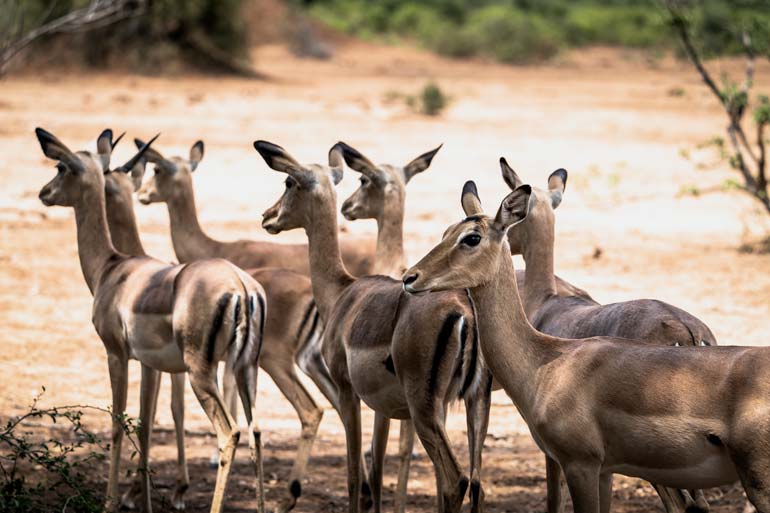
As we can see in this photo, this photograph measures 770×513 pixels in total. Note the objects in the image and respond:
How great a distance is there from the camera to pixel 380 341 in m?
6.44

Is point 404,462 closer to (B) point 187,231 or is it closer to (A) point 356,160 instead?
(A) point 356,160

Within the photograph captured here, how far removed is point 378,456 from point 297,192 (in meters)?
1.63

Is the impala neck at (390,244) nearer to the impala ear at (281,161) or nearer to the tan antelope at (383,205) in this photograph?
the tan antelope at (383,205)

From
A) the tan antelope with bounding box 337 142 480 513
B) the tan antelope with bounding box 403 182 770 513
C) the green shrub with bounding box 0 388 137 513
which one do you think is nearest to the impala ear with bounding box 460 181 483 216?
the tan antelope with bounding box 403 182 770 513

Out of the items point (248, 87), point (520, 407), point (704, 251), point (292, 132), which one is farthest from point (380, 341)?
point (248, 87)

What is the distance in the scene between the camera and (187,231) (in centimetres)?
991

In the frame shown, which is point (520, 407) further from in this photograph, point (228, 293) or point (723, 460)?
point (228, 293)

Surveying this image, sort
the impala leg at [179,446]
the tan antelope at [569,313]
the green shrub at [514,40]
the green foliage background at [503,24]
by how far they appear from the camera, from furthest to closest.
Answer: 1. the green foliage background at [503,24]
2. the green shrub at [514,40]
3. the impala leg at [179,446]
4. the tan antelope at [569,313]

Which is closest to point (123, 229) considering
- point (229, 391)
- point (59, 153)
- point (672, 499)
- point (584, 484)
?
point (59, 153)

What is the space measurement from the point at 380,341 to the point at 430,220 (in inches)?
387

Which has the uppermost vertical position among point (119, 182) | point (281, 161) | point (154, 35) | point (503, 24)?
point (281, 161)

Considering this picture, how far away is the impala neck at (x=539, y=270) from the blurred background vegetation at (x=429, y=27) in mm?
7299

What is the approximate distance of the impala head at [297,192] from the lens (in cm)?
727

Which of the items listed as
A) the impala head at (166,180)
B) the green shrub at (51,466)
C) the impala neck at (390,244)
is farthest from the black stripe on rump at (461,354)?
the impala head at (166,180)
